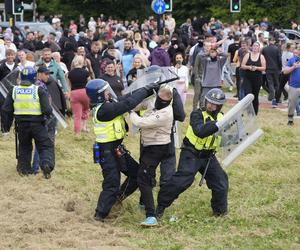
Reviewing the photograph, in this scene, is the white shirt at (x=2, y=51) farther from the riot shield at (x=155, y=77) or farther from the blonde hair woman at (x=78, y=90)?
the riot shield at (x=155, y=77)

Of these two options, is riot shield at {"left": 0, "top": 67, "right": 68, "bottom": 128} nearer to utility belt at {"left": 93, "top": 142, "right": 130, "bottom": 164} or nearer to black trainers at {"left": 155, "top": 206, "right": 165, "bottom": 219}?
utility belt at {"left": 93, "top": 142, "right": 130, "bottom": 164}

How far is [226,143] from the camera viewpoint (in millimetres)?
9305

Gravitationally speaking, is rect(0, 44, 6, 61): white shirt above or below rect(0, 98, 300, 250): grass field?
above

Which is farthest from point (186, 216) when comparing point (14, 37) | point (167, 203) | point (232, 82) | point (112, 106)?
point (14, 37)

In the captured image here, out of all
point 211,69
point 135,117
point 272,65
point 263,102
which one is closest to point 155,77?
point 135,117

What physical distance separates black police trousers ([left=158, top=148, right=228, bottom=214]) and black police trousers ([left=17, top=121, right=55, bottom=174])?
272cm

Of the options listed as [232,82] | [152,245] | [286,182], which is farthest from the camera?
[232,82]

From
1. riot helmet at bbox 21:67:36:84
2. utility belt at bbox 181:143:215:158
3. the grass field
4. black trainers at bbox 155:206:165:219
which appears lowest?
the grass field

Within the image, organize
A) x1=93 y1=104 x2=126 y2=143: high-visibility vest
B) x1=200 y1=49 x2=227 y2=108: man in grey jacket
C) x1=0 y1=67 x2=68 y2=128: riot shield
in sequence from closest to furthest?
x1=93 y1=104 x2=126 y2=143: high-visibility vest, x1=0 y1=67 x2=68 y2=128: riot shield, x1=200 y1=49 x2=227 y2=108: man in grey jacket

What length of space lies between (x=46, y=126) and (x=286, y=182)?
11.6ft

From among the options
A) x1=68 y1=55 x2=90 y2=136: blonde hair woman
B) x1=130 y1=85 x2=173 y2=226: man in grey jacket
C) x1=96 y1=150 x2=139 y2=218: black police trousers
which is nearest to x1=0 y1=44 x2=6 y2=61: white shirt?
x1=68 y1=55 x2=90 y2=136: blonde hair woman

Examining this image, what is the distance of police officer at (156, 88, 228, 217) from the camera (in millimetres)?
8977

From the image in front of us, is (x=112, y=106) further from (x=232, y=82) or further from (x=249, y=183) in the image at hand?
(x=232, y=82)

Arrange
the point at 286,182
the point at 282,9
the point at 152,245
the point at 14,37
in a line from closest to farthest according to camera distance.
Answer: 1. the point at 152,245
2. the point at 286,182
3. the point at 14,37
4. the point at 282,9
